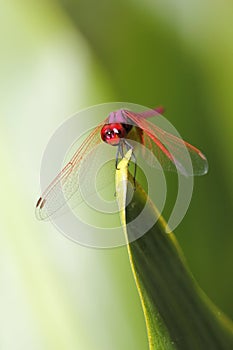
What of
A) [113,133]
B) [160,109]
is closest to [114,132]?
[113,133]

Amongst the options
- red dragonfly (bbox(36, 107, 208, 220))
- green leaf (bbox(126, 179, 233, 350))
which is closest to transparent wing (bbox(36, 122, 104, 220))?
red dragonfly (bbox(36, 107, 208, 220))

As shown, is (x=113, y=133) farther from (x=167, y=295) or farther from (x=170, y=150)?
(x=167, y=295)

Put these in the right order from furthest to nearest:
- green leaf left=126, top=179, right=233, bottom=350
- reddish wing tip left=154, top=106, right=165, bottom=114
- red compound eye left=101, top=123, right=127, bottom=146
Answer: reddish wing tip left=154, top=106, right=165, bottom=114, red compound eye left=101, top=123, right=127, bottom=146, green leaf left=126, top=179, right=233, bottom=350

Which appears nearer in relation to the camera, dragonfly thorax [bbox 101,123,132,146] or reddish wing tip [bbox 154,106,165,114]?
dragonfly thorax [bbox 101,123,132,146]

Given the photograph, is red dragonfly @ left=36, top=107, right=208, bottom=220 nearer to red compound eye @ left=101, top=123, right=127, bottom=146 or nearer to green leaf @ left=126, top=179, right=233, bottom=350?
red compound eye @ left=101, top=123, right=127, bottom=146

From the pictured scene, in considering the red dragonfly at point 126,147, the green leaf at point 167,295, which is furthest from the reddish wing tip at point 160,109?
the green leaf at point 167,295

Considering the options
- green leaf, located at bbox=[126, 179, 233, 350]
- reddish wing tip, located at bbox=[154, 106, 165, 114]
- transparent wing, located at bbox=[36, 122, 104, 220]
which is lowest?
green leaf, located at bbox=[126, 179, 233, 350]

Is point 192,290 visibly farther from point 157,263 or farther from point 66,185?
point 66,185

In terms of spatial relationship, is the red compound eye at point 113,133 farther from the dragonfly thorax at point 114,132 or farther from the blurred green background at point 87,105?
the blurred green background at point 87,105
